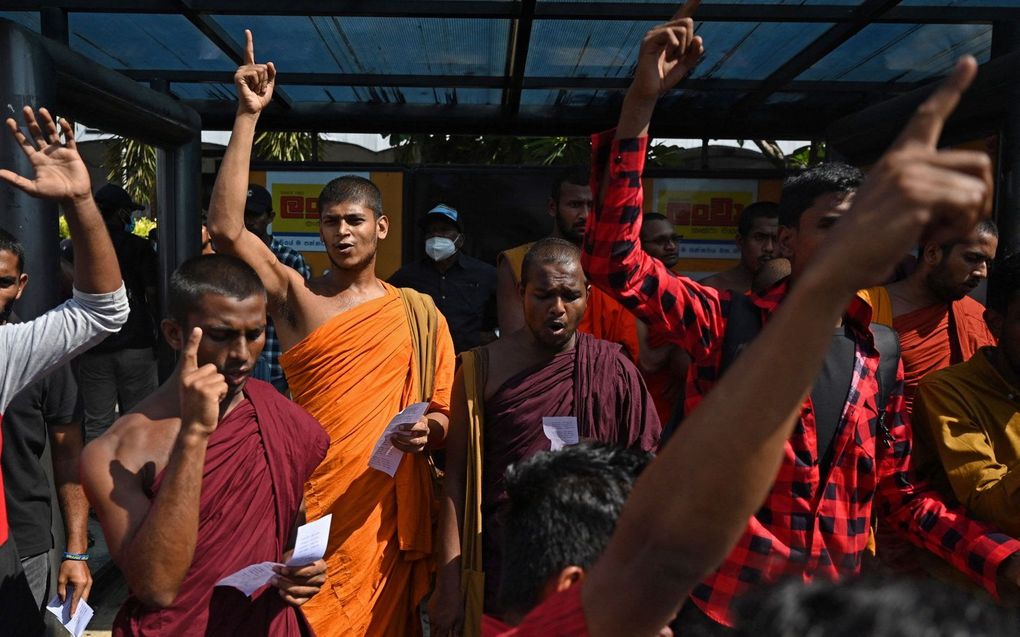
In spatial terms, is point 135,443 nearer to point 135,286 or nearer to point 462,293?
point 462,293

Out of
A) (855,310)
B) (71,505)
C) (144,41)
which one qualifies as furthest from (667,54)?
(144,41)

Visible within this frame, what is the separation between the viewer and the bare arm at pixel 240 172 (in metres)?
3.18

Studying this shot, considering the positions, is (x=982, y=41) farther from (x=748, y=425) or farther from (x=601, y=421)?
(x=748, y=425)

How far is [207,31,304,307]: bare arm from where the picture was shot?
318cm

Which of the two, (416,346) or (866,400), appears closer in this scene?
(866,400)

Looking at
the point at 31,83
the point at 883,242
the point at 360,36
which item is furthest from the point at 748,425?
the point at 360,36

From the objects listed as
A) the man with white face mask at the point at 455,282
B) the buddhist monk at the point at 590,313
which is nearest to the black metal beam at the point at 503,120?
the man with white face mask at the point at 455,282

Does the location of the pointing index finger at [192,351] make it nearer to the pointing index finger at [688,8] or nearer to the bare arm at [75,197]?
the bare arm at [75,197]

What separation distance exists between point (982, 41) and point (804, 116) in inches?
67.3

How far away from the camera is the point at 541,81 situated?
6273 mm

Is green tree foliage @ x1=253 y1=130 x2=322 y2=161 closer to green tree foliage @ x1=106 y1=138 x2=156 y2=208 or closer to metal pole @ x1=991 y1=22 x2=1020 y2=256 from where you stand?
green tree foliage @ x1=106 y1=138 x2=156 y2=208

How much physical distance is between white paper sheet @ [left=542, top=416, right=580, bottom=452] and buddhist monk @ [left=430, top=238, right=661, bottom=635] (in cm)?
12

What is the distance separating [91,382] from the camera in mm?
6027

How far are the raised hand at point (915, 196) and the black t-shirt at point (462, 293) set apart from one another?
14.9 feet
